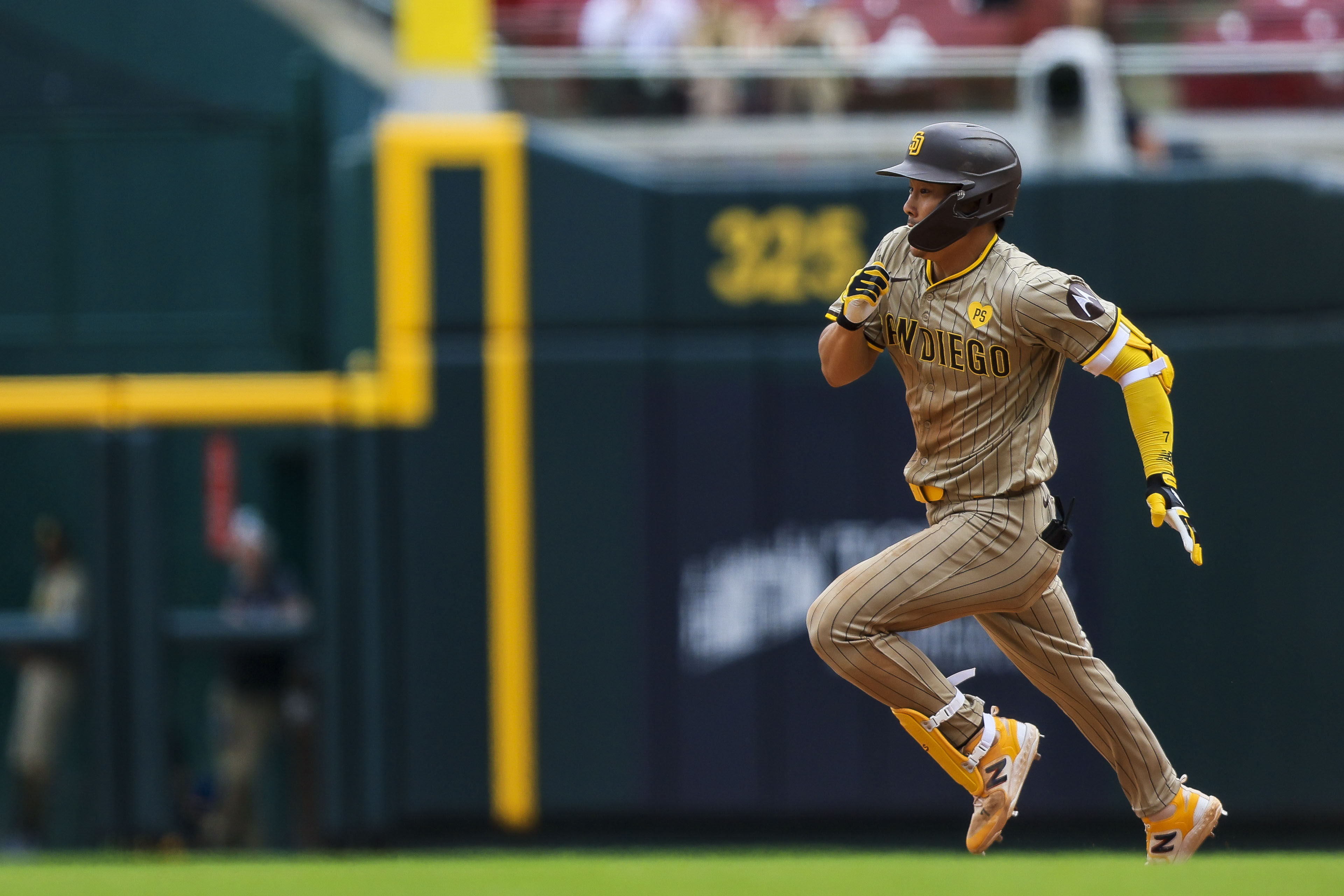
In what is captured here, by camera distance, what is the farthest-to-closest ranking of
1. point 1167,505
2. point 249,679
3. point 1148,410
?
point 249,679, point 1148,410, point 1167,505

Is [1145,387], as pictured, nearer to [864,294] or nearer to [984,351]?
[984,351]

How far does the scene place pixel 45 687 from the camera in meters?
8.73

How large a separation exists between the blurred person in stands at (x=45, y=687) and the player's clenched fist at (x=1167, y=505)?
6.51 metres

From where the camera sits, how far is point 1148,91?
8.71 m

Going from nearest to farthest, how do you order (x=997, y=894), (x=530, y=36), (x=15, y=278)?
(x=997, y=894) → (x=530, y=36) → (x=15, y=278)

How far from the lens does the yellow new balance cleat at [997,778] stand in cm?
430

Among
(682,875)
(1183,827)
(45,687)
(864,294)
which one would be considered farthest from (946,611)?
(45,687)

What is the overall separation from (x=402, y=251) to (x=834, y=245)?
2224 mm

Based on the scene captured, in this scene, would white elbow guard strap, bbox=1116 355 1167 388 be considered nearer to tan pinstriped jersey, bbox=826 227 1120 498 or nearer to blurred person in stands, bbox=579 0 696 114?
tan pinstriped jersey, bbox=826 227 1120 498

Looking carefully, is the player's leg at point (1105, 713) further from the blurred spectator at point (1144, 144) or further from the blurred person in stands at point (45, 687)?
the blurred person in stands at point (45, 687)

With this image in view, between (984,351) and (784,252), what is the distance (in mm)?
4626

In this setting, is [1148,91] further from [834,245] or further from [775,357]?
[775,357]

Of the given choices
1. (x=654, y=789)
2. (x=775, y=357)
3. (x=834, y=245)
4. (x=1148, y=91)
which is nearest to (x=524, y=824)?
(x=654, y=789)

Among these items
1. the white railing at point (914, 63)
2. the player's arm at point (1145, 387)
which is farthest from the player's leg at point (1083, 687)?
the white railing at point (914, 63)
